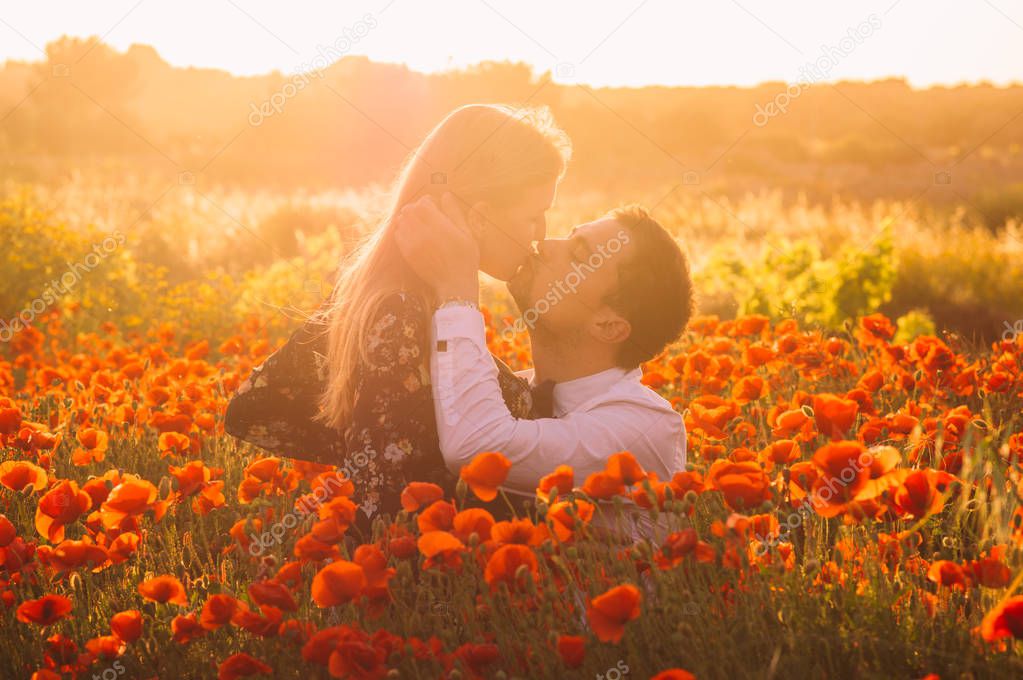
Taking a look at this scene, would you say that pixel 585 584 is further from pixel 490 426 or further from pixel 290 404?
pixel 290 404

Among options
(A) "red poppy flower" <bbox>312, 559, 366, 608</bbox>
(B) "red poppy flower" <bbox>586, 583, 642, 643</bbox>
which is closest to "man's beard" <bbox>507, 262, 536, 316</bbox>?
(A) "red poppy flower" <bbox>312, 559, 366, 608</bbox>

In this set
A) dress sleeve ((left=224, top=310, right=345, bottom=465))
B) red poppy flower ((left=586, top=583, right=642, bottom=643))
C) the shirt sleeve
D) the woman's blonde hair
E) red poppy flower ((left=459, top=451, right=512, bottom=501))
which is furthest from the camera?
dress sleeve ((left=224, top=310, right=345, bottom=465))

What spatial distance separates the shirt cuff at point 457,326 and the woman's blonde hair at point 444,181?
0.63 feet

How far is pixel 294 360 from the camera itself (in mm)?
2834

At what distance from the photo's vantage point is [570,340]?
2.80 meters

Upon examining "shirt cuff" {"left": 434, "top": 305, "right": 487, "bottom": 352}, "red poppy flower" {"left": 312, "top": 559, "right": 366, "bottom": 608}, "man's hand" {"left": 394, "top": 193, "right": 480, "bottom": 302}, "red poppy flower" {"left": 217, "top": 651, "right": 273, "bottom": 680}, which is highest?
"man's hand" {"left": 394, "top": 193, "right": 480, "bottom": 302}

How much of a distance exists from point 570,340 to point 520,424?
56 centimetres

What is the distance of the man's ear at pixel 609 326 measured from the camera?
2.74 meters

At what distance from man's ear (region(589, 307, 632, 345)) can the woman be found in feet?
0.93

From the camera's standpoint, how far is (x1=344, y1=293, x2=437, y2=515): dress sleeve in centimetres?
239

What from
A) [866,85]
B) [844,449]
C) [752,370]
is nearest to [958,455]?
[844,449]

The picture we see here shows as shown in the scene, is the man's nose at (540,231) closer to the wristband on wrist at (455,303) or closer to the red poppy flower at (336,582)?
the wristband on wrist at (455,303)

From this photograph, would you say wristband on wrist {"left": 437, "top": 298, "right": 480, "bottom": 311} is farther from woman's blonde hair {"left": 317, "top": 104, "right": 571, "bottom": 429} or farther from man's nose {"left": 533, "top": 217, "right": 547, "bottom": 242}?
man's nose {"left": 533, "top": 217, "right": 547, "bottom": 242}

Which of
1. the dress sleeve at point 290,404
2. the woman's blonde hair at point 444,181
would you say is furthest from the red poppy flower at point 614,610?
the dress sleeve at point 290,404
